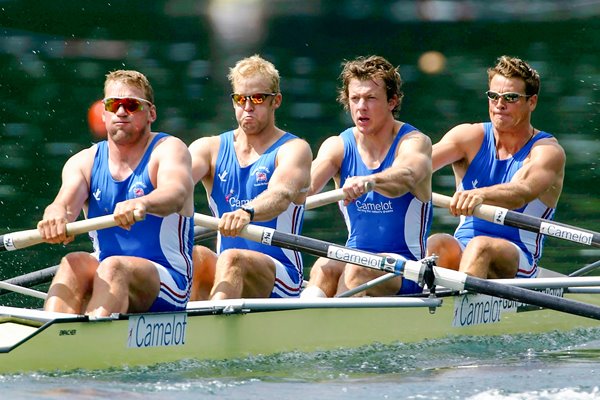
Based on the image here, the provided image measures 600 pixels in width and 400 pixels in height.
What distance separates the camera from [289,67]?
18.3 metres

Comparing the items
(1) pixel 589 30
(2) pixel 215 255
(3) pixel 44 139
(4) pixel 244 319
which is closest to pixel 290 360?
(4) pixel 244 319

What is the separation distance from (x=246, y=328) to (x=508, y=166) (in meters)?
2.69

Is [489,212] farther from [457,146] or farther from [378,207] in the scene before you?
[457,146]

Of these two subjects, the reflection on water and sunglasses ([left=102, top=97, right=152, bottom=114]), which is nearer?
the reflection on water

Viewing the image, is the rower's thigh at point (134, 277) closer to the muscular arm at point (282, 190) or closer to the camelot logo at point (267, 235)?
the muscular arm at point (282, 190)

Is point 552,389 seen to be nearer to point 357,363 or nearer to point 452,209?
point 357,363

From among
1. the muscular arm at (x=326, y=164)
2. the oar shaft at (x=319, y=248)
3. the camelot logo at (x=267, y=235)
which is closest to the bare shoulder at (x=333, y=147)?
the muscular arm at (x=326, y=164)

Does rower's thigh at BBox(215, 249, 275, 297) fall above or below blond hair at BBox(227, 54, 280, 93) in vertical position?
below

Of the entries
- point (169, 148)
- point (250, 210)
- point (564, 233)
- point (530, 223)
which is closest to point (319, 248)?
point (250, 210)

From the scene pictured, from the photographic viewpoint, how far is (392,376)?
24.3 ft

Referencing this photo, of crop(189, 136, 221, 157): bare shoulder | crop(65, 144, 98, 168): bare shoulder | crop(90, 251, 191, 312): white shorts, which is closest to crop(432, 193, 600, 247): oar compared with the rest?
crop(189, 136, 221, 157): bare shoulder

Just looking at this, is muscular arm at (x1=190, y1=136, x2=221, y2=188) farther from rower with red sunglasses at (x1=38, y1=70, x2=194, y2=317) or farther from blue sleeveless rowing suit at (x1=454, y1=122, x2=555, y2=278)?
blue sleeveless rowing suit at (x1=454, y1=122, x2=555, y2=278)

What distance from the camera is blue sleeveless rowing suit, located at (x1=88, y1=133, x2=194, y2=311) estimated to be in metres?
7.31

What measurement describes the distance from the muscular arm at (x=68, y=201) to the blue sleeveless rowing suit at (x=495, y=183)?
2.97 meters
